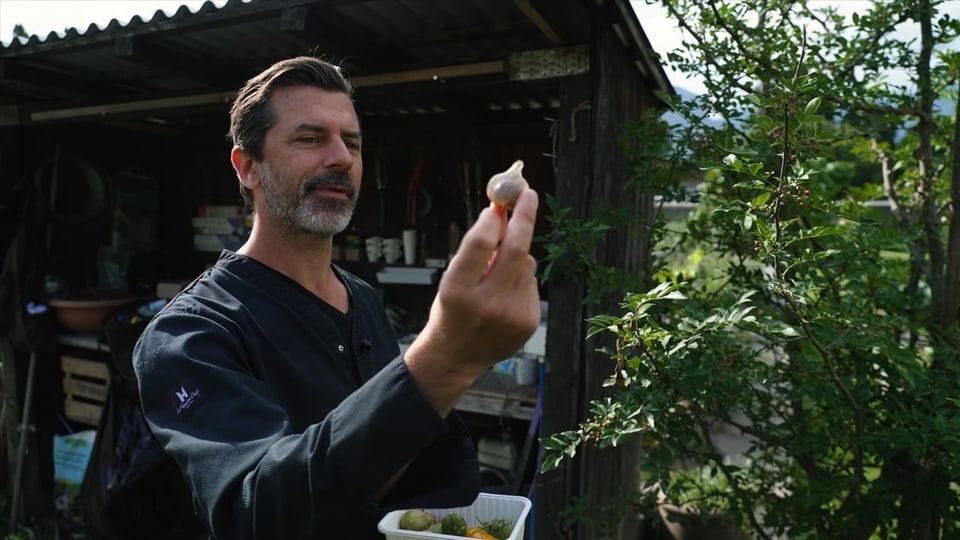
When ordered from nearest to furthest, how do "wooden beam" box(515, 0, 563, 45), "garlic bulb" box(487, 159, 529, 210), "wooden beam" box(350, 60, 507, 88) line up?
"garlic bulb" box(487, 159, 529, 210)
"wooden beam" box(515, 0, 563, 45)
"wooden beam" box(350, 60, 507, 88)

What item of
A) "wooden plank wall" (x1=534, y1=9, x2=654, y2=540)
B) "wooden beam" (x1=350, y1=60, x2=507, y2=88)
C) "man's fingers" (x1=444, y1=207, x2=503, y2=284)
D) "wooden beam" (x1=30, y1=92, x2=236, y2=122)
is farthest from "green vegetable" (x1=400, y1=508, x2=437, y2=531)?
"wooden beam" (x1=30, y1=92, x2=236, y2=122)

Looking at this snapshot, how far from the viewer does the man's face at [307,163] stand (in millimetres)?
1521

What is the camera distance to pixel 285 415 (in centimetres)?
105

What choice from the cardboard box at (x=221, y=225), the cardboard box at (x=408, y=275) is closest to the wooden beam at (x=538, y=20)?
the cardboard box at (x=408, y=275)

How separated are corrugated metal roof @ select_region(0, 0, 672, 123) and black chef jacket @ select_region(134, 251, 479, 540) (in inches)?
62.3

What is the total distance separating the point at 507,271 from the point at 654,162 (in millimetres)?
2501

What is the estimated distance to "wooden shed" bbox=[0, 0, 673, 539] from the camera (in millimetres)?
3078

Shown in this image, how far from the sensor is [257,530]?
2.76ft

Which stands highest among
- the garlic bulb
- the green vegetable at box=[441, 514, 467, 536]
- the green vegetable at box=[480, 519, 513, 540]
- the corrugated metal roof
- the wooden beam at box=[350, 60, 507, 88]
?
the corrugated metal roof

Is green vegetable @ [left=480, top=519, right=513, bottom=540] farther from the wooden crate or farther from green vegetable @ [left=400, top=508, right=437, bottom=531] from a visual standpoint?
the wooden crate

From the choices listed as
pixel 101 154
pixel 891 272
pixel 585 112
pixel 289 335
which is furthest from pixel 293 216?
pixel 101 154

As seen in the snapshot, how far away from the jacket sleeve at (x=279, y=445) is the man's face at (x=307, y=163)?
15.1 inches

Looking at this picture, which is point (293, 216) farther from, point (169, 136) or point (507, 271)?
point (169, 136)

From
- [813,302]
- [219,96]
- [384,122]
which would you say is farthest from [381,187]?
[813,302]
